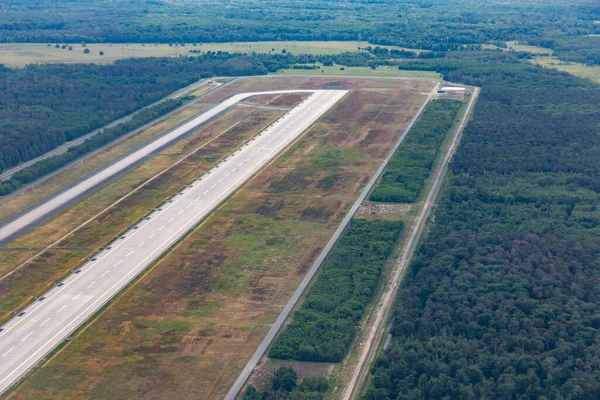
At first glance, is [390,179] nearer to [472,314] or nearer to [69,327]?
[472,314]

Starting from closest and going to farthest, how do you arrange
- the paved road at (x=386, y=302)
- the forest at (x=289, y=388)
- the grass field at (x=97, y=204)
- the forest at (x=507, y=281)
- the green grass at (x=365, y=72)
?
the forest at (x=289, y=388)
the forest at (x=507, y=281)
the paved road at (x=386, y=302)
the grass field at (x=97, y=204)
the green grass at (x=365, y=72)

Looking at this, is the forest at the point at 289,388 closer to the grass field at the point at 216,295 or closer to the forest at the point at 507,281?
the grass field at the point at 216,295

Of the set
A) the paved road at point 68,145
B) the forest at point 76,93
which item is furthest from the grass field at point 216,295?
the forest at point 76,93

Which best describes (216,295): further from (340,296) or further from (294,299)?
(340,296)

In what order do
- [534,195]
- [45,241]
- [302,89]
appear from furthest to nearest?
[302,89] < [534,195] < [45,241]

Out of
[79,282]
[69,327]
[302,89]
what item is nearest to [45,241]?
[79,282]

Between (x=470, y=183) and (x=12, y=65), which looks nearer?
(x=470, y=183)
